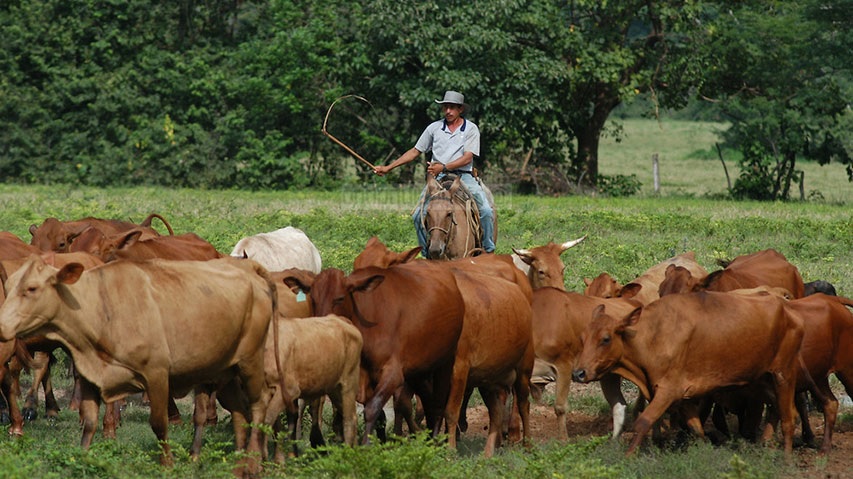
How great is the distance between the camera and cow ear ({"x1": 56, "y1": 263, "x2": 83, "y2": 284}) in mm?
8422

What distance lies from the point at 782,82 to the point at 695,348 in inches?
910

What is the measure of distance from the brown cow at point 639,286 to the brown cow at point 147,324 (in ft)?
14.5

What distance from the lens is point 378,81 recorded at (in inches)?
1265

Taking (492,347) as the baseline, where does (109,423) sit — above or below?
below

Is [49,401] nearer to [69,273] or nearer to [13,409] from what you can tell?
[13,409]

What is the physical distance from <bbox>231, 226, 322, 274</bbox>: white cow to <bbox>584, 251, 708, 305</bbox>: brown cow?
3.47 meters

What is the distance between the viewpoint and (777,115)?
30938mm

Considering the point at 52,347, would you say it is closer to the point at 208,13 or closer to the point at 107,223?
the point at 107,223

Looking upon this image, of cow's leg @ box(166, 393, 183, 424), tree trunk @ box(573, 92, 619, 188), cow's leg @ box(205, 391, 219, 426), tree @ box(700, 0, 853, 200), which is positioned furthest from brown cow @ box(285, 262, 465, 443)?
tree trunk @ box(573, 92, 619, 188)

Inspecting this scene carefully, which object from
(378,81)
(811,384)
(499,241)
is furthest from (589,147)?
(811,384)

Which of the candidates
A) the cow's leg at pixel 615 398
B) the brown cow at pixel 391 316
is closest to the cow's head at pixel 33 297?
the brown cow at pixel 391 316

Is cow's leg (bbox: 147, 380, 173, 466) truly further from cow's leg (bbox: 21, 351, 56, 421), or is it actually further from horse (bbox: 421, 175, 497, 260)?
horse (bbox: 421, 175, 497, 260)

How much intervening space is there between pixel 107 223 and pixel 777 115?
20305 millimetres

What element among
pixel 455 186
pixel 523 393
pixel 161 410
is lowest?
pixel 523 393
